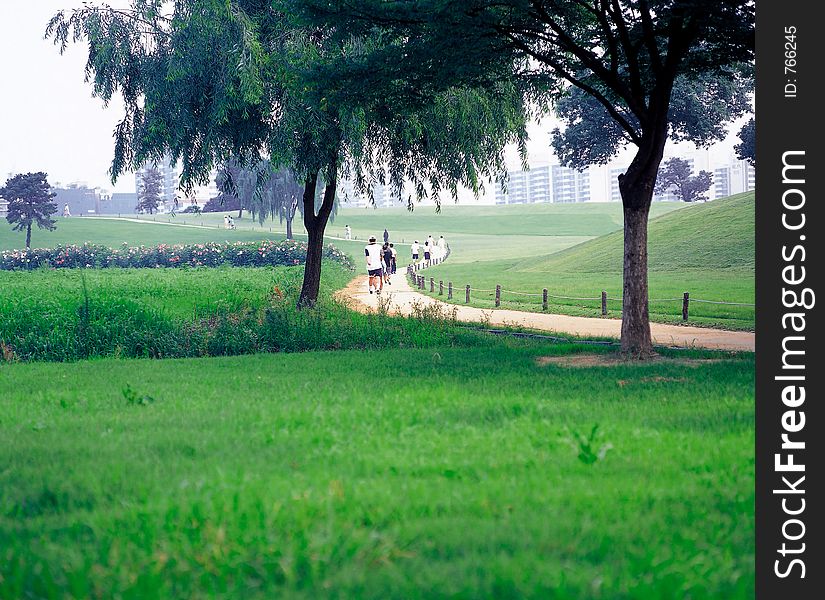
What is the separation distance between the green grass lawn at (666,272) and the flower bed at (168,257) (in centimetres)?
969

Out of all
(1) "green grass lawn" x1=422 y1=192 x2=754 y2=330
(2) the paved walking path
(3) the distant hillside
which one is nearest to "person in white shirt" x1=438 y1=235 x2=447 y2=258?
(1) "green grass lawn" x1=422 y1=192 x2=754 y2=330

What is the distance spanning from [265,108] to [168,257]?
39780mm

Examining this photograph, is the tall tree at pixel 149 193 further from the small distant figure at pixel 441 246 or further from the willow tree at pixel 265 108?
the willow tree at pixel 265 108

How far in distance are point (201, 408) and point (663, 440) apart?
477 centimetres

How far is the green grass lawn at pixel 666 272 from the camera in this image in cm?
2820

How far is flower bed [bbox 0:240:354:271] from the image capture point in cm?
5444

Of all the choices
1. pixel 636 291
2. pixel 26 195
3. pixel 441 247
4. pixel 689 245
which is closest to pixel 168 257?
pixel 441 247

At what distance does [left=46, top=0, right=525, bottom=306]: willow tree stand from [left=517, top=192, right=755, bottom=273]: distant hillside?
25.2 metres

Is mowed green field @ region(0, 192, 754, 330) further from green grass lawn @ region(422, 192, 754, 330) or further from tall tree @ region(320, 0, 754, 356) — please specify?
tall tree @ region(320, 0, 754, 356)

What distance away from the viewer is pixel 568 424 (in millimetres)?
7824

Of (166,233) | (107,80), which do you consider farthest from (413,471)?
(166,233)

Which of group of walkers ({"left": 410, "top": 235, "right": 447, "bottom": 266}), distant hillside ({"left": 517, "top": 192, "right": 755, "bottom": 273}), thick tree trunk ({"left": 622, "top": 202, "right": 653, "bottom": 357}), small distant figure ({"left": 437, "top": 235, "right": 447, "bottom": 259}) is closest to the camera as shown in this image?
thick tree trunk ({"left": 622, "top": 202, "right": 653, "bottom": 357})

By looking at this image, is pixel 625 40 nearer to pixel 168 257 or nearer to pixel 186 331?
pixel 186 331
